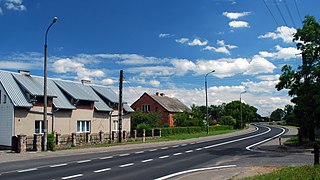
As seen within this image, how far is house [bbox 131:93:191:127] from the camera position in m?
72.3

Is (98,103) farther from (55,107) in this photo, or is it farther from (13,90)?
(13,90)

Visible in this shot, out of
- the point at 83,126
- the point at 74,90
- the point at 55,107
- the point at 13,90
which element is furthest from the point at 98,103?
the point at 13,90

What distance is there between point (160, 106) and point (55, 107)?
40.2 m

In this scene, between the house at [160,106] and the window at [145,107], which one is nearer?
the house at [160,106]

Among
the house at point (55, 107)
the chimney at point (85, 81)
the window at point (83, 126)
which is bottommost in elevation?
the window at point (83, 126)

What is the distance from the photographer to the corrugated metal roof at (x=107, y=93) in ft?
143

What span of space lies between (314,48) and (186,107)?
193 ft

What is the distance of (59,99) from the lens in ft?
116

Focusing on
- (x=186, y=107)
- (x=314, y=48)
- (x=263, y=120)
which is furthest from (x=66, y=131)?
(x=263, y=120)

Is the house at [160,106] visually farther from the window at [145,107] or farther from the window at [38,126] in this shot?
the window at [38,126]

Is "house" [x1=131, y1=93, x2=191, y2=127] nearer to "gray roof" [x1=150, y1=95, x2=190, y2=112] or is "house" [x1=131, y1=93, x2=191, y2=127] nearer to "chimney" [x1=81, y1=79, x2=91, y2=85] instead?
"gray roof" [x1=150, y1=95, x2=190, y2=112]

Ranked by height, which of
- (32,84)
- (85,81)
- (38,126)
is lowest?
(38,126)

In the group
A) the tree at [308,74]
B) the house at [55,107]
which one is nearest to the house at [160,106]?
the house at [55,107]

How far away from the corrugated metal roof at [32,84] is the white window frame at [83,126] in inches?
197
